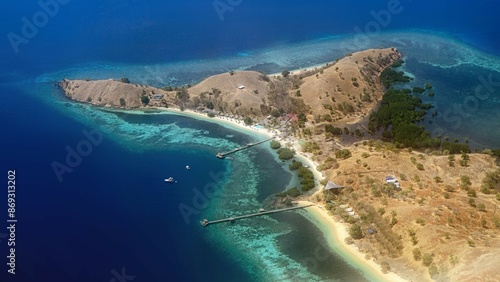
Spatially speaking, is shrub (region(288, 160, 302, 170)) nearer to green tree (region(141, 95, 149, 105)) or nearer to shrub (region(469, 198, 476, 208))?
shrub (region(469, 198, 476, 208))

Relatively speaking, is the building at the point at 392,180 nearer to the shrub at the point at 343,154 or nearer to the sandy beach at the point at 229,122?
the shrub at the point at 343,154

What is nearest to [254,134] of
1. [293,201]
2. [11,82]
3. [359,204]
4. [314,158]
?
[314,158]

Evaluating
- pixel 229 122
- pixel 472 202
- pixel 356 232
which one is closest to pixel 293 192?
pixel 356 232

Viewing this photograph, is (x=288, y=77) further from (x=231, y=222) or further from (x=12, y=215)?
(x=12, y=215)

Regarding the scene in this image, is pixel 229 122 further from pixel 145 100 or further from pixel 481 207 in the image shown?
pixel 481 207

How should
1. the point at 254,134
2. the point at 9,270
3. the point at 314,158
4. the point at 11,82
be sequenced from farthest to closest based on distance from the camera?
the point at 11,82 → the point at 254,134 → the point at 314,158 → the point at 9,270

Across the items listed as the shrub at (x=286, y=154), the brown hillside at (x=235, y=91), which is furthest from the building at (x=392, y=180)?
the brown hillside at (x=235, y=91)
